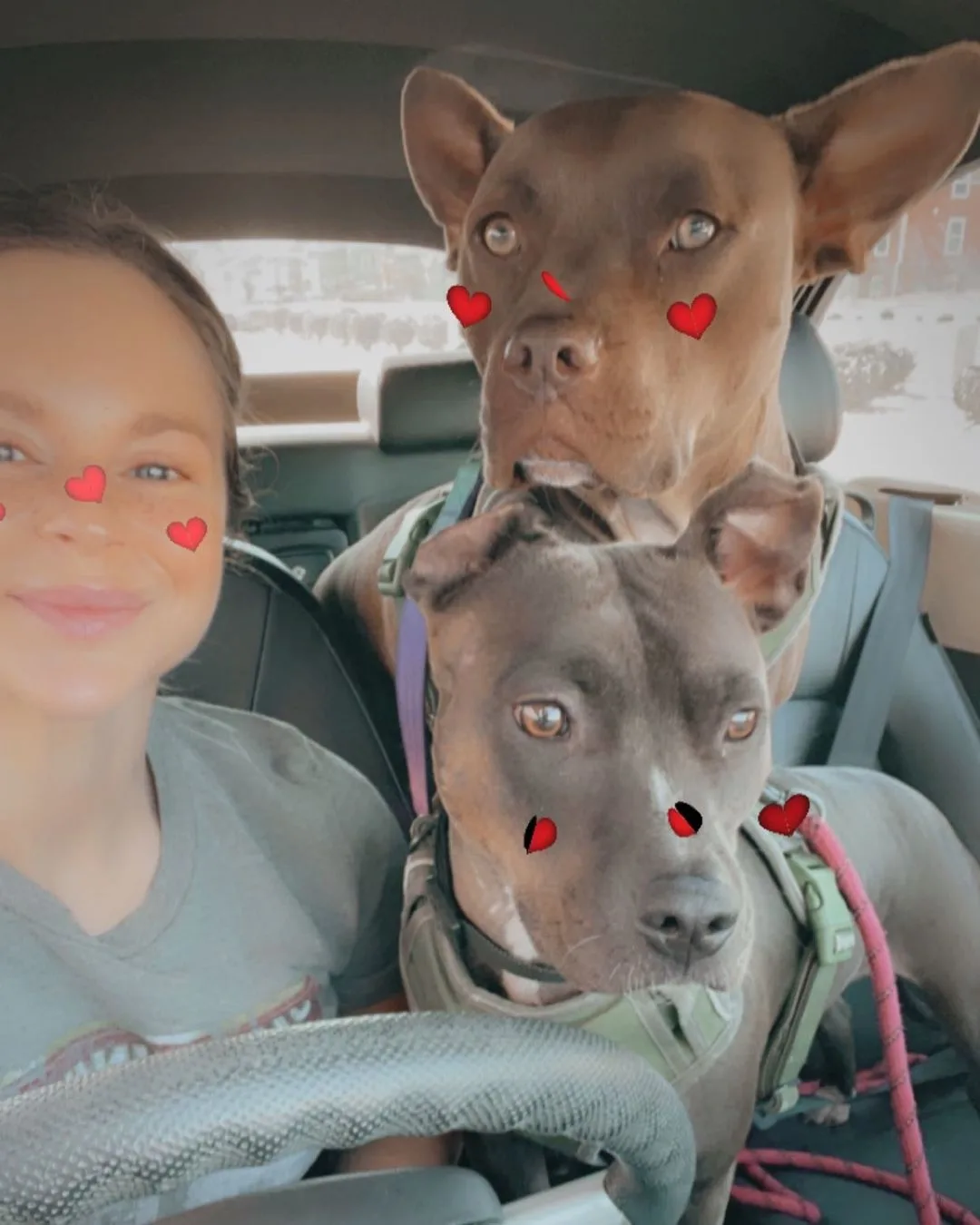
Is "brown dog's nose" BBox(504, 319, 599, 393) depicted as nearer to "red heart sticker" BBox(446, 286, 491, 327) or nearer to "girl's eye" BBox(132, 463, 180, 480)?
"red heart sticker" BBox(446, 286, 491, 327)

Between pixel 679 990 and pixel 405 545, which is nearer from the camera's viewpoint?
pixel 679 990

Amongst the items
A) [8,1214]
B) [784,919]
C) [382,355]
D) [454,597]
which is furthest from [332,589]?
[8,1214]

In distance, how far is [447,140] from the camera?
69 cm

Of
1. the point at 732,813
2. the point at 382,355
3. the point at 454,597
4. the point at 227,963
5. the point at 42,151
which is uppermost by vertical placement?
the point at 42,151

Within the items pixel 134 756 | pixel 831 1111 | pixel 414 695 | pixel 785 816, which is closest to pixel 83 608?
pixel 134 756

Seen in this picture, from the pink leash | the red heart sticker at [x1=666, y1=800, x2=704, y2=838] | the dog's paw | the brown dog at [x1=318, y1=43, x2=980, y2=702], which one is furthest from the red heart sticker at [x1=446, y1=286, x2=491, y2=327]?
the dog's paw

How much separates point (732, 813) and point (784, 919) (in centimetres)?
20

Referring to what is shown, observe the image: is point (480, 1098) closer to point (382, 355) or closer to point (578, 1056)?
point (578, 1056)

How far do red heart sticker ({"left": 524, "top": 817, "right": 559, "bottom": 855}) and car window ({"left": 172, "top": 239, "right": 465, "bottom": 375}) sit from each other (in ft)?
1.23

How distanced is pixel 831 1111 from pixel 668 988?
1.32ft

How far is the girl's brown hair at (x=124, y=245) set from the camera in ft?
2.11

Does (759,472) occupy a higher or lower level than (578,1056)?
higher

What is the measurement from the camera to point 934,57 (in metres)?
0.61

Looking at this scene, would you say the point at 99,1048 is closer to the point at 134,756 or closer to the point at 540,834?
the point at 134,756
